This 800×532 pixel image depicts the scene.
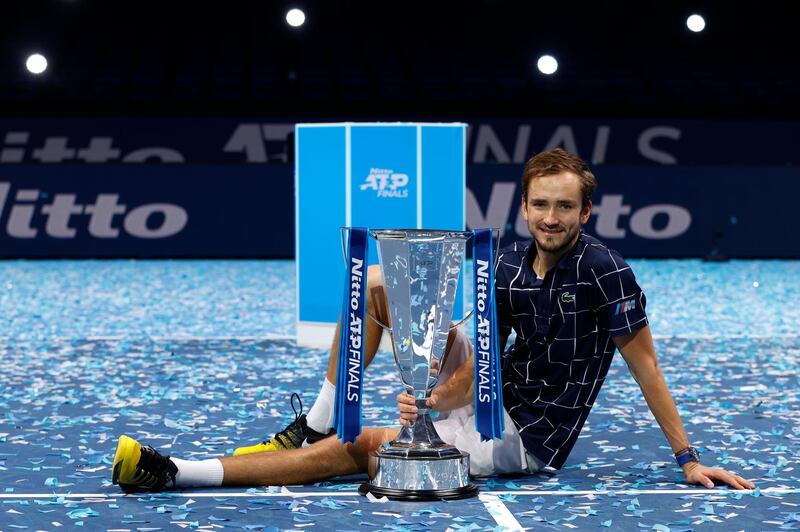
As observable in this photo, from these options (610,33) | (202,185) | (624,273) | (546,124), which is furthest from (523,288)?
(610,33)

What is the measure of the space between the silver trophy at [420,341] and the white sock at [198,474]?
0.53 metres

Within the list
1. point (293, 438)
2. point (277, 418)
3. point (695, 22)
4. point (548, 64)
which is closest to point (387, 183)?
point (277, 418)

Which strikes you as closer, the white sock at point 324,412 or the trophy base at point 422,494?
the trophy base at point 422,494

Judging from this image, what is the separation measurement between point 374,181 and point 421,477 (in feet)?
14.2

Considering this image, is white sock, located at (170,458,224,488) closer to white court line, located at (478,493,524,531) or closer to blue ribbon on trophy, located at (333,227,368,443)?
blue ribbon on trophy, located at (333,227,368,443)

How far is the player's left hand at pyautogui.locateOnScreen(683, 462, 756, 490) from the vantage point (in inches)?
169

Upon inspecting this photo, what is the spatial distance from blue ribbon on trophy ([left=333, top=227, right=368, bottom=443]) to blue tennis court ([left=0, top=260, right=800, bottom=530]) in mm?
279

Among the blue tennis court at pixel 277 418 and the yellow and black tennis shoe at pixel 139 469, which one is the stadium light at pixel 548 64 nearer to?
the blue tennis court at pixel 277 418

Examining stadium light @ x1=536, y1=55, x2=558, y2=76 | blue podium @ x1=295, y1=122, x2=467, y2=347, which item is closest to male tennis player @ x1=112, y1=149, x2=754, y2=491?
blue podium @ x1=295, y1=122, x2=467, y2=347

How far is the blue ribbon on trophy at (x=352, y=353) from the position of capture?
4.12 metres

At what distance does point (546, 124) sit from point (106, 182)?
6.85 meters

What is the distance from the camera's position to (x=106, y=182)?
1766cm

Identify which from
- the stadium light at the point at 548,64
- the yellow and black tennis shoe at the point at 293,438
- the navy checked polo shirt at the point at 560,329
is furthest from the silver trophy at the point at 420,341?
the stadium light at the point at 548,64

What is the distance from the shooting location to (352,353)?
13.6 ft
